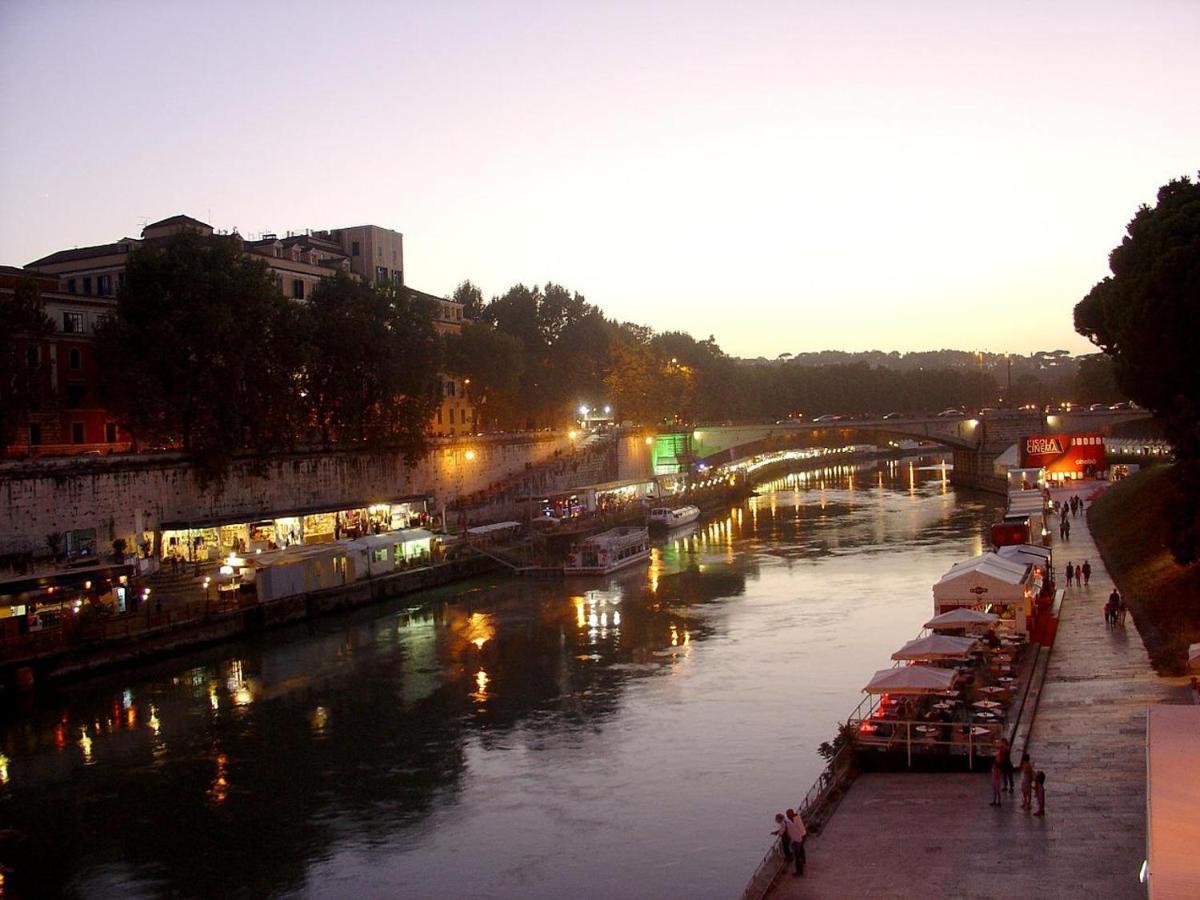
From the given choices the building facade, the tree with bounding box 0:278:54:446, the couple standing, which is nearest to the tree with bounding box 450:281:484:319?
the building facade

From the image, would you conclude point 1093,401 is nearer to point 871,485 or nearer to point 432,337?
point 871,485

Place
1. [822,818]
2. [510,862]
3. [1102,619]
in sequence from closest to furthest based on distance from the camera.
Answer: [822,818] → [510,862] → [1102,619]

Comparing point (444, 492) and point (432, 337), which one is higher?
point (432, 337)

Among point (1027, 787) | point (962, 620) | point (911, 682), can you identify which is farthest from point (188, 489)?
point (1027, 787)

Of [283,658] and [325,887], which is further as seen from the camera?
[283,658]

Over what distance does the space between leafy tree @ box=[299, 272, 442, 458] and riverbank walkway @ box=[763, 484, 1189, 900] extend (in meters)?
31.0

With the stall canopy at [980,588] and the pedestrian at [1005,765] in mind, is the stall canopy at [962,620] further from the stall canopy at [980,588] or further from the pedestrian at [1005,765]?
the pedestrian at [1005,765]

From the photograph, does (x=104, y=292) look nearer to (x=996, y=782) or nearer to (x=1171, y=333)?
(x=1171, y=333)

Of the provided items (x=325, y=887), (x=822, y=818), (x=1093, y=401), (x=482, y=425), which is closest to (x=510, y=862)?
(x=325, y=887)

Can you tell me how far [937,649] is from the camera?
65.0 feet

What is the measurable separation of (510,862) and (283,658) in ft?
48.9

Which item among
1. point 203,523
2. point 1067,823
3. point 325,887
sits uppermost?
point 203,523

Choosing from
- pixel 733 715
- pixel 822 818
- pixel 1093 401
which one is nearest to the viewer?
pixel 822 818

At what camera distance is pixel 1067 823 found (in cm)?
1334
